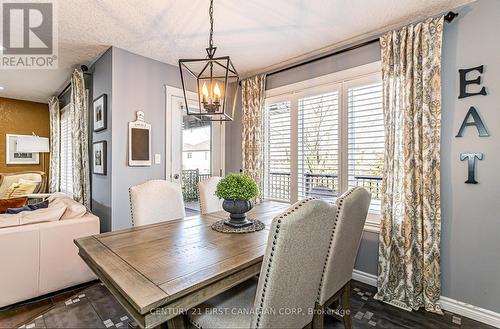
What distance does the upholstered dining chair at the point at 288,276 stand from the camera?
3.17ft

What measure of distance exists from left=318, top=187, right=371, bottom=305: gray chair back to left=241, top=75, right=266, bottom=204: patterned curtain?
2.03 m

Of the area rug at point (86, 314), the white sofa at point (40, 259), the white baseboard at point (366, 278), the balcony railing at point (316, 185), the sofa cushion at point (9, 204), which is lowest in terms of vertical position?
the area rug at point (86, 314)

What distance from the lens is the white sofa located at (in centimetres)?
214

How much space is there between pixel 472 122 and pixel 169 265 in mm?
2490

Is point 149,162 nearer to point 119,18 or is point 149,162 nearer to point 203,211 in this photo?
point 203,211

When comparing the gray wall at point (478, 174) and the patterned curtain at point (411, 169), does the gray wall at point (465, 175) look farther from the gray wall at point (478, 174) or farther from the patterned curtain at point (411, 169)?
the patterned curtain at point (411, 169)

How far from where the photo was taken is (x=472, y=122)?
6.67ft

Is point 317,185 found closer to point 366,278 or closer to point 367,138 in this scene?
point 367,138

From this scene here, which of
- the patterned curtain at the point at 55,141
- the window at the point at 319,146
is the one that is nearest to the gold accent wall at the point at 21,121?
the patterned curtain at the point at 55,141

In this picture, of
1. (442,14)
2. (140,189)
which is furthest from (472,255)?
(140,189)

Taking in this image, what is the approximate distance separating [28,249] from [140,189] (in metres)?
1.19

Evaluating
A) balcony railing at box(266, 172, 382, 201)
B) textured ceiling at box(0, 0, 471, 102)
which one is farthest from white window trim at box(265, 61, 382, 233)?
textured ceiling at box(0, 0, 471, 102)

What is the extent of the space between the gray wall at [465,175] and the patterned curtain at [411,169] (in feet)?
0.44

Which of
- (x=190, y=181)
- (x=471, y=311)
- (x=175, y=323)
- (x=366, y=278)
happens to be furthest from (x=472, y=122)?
(x=190, y=181)
